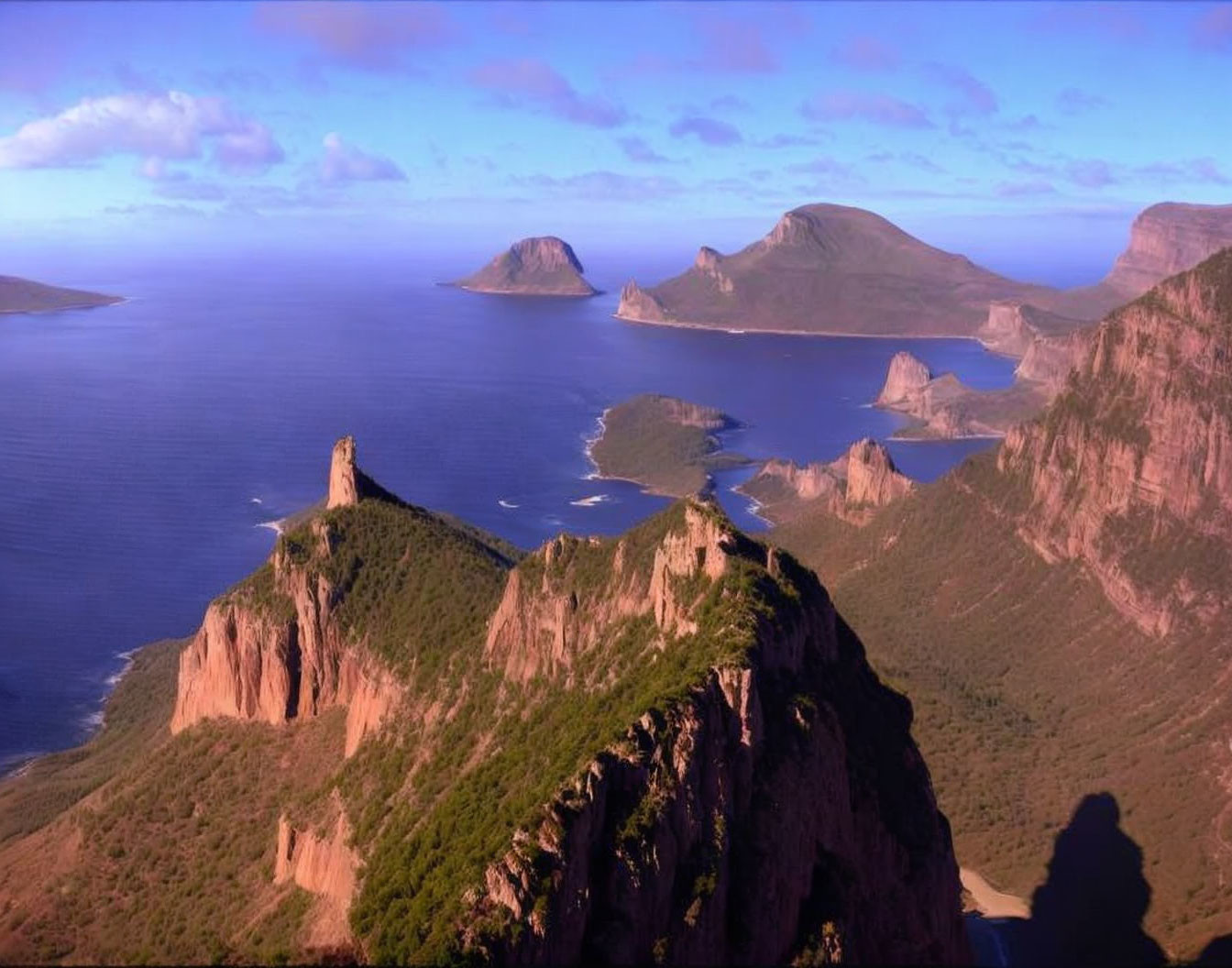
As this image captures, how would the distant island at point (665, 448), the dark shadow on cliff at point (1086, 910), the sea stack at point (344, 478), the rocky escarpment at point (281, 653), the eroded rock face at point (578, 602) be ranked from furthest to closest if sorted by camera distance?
the distant island at point (665, 448)
the sea stack at point (344, 478)
the dark shadow on cliff at point (1086, 910)
the rocky escarpment at point (281, 653)
the eroded rock face at point (578, 602)

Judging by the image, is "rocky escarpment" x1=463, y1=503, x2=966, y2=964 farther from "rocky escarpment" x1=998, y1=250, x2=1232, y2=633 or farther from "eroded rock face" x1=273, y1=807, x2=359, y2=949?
"rocky escarpment" x1=998, y1=250, x2=1232, y2=633

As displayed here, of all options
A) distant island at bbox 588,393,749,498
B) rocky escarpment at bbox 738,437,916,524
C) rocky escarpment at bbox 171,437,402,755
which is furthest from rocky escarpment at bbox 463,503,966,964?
distant island at bbox 588,393,749,498

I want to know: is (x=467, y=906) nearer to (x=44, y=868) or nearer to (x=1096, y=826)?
(x=44, y=868)

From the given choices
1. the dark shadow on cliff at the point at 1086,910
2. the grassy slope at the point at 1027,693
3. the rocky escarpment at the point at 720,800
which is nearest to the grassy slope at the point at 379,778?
the rocky escarpment at the point at 720,800

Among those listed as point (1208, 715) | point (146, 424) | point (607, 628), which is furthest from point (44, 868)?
point (146, 424)

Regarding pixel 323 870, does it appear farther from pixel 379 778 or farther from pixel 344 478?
pixel 344 478

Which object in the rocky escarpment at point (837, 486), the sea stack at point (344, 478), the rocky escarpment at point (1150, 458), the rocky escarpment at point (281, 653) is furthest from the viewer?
the rocky escarpment at point (837, 486)

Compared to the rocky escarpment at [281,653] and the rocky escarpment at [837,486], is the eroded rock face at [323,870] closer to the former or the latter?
→ the rocky escarpment at [281,653]
